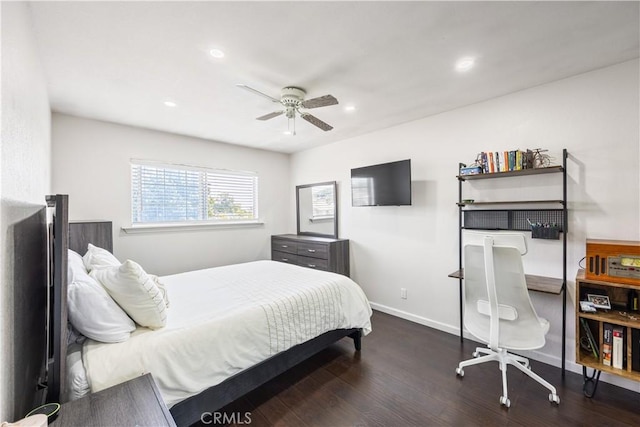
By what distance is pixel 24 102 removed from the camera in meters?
1.34

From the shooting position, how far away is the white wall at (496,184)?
2.14 metres

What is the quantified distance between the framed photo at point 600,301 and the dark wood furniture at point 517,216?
18 cm

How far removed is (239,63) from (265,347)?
2122mm

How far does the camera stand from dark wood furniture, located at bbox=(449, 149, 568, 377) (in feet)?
7.41

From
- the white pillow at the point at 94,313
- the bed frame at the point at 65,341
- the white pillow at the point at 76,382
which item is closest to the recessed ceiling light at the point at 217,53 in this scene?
the bed frame at the point at 65,341

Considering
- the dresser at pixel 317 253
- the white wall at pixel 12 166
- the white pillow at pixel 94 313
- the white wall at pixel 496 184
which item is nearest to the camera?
the white wall at pixel 12 166

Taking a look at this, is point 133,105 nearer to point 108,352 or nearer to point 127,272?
point 127,272

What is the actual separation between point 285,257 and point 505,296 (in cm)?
329

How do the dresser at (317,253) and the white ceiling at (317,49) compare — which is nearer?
the white ceiling at (317,49)

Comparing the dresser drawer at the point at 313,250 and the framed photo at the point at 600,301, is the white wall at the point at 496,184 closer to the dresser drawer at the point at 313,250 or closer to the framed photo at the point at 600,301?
the framed photo at the point at 600,301

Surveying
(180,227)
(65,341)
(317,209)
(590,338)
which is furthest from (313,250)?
(65,341)

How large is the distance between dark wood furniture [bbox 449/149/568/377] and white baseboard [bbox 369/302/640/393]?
0.14 metres

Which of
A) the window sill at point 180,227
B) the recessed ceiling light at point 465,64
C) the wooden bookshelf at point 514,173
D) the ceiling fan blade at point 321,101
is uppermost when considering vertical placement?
the recessed ceiling light at point 465,64

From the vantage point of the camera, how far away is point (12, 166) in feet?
3.52
